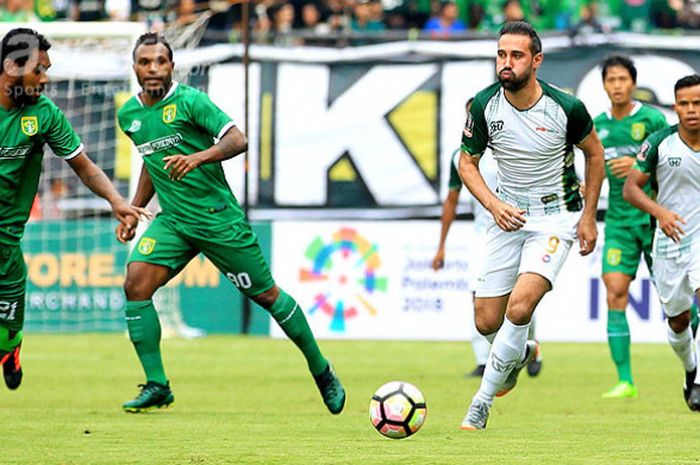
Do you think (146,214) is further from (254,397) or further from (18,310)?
(254,397)

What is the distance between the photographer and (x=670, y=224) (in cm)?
1008

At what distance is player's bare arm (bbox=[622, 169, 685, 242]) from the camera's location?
10.1 metres

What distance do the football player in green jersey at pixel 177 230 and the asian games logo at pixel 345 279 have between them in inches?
334

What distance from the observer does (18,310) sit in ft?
33.1

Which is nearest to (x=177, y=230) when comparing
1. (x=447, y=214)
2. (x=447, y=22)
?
(x=447, y=214)

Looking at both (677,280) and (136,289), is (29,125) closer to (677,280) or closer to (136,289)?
(136,289)

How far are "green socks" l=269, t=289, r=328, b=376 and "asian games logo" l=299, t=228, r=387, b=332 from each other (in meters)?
8.49

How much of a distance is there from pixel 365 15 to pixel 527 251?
39.6ft

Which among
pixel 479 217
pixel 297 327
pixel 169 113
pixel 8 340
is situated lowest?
pixel 8 340

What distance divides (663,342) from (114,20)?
9042 mm

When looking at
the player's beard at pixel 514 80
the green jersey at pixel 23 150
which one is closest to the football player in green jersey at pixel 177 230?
the green jersey at pixel 23 150

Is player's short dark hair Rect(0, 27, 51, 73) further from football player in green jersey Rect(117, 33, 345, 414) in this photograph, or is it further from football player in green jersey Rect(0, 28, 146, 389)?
football player in green jersey Rect(117, 33, 345, 414)

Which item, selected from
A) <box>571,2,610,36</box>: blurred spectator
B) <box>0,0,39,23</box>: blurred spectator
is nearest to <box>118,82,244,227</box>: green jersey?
<box>571,2,610,36</box>: blurred spectator

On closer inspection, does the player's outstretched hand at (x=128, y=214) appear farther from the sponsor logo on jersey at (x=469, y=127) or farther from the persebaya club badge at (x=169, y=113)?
the sponsor logo on jersey at (x=469, y=127)
